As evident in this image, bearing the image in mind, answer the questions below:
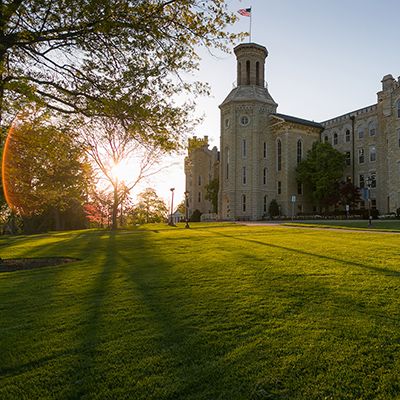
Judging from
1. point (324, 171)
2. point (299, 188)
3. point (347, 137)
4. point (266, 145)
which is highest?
point (347, 137)

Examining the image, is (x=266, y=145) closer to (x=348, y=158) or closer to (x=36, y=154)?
(x=348, y=158)

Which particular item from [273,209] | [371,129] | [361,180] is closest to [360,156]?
[361,180]

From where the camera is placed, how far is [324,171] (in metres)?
41.9

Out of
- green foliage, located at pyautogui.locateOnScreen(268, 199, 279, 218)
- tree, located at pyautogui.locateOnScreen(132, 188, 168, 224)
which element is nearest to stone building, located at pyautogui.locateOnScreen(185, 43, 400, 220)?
green foliage, located at pyautogui.locateOnScreen(268, 199, 279, 218)

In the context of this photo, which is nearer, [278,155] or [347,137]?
[347,137]

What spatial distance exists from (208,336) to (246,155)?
142 feet

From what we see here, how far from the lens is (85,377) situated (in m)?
2.98

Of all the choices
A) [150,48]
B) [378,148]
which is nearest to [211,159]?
[378,148]

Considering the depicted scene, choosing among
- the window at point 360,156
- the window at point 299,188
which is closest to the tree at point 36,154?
the window at point 299,188

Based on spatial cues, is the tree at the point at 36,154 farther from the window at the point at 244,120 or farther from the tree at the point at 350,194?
the tree at the point at 350,194

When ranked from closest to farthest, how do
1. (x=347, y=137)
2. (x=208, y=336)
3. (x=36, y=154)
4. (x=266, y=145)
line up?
(x=208, y=336), (x=36, y=154), (x=347, y=137), (x=266, y=145)

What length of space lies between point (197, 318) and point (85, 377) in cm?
158

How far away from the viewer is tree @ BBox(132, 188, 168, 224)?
54.1m

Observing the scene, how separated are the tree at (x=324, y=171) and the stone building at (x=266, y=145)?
105 inches
